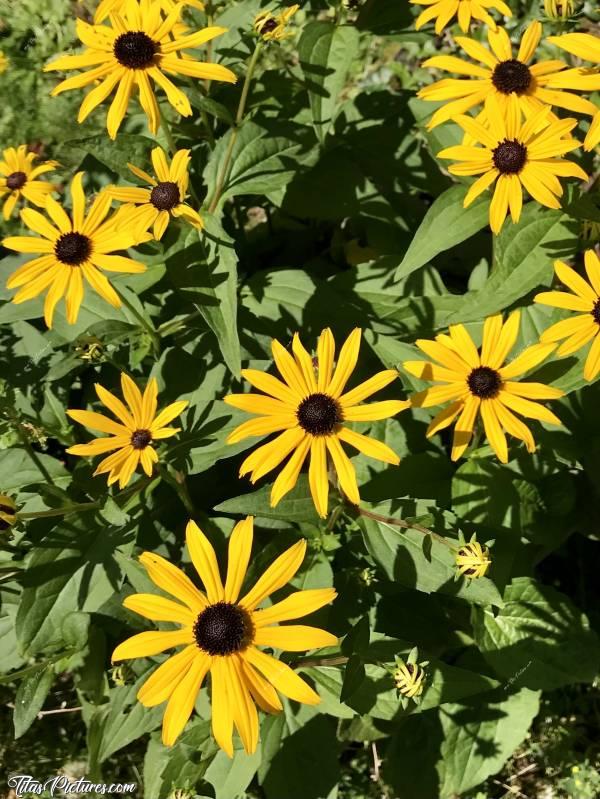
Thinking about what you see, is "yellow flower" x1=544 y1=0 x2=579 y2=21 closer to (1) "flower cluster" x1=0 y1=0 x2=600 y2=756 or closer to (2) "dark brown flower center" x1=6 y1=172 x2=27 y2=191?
(1) "flower cluster" x1=0 y1=0 x2=600 y2=756

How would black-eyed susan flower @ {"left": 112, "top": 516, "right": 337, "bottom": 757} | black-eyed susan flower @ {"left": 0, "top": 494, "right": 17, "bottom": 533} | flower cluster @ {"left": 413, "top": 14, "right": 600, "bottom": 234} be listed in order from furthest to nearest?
flower cluster @ {"left": 413, "top": 14, "right": 600, "bottom": 234}, black-eyed susan flower @ {"left": 0, "top": 494, "right": 17, "bottom": 533}, black-eyed susan flower @ {"left": 112, "top": 516, "right": 337, "bottom": 757}

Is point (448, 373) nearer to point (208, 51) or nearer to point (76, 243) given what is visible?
point (76, 243)

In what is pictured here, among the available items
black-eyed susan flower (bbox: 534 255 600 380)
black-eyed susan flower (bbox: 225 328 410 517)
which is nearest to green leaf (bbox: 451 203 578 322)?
black-eyed susan flower (bbox: 534 255 600 380)

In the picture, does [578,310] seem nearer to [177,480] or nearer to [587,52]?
[587,52]

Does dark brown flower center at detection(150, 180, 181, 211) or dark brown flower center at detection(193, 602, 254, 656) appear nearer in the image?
dark brown flower center at detection(193, 602, 254, 656)

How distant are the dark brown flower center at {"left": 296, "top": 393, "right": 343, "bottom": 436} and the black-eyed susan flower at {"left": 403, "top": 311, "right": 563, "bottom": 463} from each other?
0.76ft

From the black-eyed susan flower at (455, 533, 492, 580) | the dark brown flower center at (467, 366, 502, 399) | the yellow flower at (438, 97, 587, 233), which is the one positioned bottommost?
the black-eyed susan flower at (455, 533, 492, 580)

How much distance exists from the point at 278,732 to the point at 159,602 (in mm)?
804

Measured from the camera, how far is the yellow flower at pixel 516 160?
2004 mm

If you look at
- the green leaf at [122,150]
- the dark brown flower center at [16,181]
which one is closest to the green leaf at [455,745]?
the green leaf at [122,150]

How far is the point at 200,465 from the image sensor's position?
2141mm

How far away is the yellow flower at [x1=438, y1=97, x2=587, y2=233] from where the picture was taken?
78.9 inches

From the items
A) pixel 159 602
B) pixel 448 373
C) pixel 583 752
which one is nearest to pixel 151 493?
pixel 159 602

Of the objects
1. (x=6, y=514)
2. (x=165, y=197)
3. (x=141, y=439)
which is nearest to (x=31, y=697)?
(x=6, y=514)
